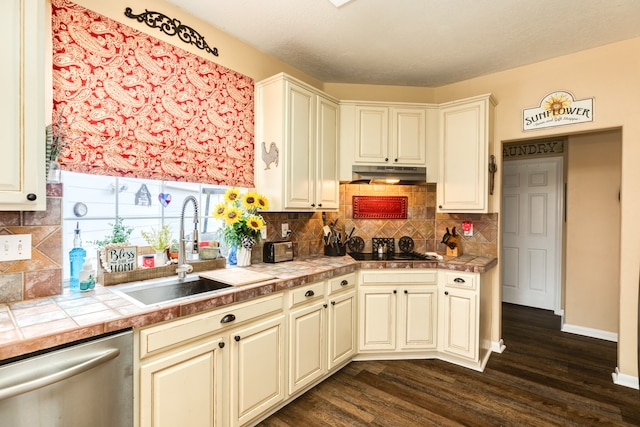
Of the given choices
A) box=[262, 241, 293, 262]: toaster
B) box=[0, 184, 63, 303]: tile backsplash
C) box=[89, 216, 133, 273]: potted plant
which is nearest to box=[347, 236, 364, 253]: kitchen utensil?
box=[262, 241, 293, 262]: toaster

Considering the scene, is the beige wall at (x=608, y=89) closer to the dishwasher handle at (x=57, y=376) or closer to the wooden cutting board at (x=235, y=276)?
the wooden cutting board at (x=235, y=276)

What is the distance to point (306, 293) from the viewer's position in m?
2.24

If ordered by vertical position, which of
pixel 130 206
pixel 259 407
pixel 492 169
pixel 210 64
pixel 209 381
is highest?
pixel 210 64

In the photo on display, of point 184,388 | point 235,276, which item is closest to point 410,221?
point 235,276

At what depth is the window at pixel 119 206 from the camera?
6.16 feet

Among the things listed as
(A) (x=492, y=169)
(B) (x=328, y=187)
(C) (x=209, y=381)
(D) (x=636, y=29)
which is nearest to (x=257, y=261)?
(B) (x=328, y=187)

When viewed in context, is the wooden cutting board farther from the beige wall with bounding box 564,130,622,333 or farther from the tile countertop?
the beige wall with bounding box 564,130,622,333

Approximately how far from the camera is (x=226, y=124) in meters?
2.44

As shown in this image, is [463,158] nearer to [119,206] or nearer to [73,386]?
[119,206]

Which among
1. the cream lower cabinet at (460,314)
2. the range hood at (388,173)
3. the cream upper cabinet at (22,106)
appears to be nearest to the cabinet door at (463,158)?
the range hood at (388,173)

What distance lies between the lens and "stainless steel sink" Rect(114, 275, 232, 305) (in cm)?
175

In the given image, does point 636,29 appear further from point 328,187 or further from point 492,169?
point 328,187

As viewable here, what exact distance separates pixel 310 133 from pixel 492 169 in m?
1.78

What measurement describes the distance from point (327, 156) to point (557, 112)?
204cm
